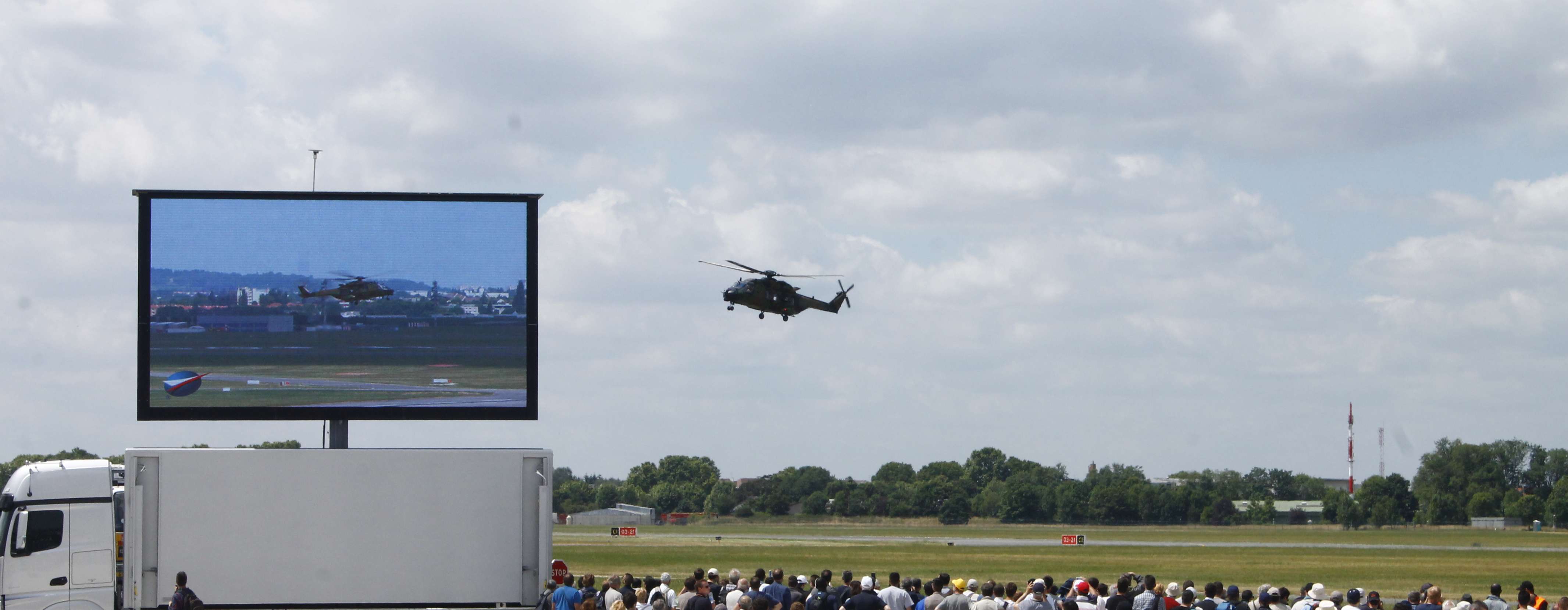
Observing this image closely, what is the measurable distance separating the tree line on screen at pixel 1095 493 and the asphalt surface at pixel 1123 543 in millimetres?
48745

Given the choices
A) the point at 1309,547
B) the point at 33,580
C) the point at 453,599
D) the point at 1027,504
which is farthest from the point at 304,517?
the point at 1027,504

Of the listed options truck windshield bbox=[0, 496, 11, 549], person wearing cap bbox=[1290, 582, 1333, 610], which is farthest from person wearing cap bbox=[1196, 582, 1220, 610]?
truck windshield bbox=[0, 496, 11, 549]

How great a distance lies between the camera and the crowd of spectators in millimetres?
14289

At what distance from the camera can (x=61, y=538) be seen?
1614cm

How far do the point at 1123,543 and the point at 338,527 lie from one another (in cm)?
6735

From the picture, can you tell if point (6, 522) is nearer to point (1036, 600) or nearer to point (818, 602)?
point (818, 602)

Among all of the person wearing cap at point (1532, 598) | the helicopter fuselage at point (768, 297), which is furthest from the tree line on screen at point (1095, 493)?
the person wearing cap at point (1532, 598)

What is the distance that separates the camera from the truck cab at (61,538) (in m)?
16.0

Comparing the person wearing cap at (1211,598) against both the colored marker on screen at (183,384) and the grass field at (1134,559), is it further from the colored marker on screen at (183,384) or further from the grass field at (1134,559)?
the grass field at (1134,559)

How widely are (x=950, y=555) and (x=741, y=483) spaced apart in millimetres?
105670

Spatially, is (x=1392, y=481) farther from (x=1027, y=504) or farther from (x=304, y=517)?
(x=304, y=517)

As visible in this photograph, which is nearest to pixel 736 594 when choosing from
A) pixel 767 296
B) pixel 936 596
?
pixel 936 596

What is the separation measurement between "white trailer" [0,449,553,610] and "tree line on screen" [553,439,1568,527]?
123m

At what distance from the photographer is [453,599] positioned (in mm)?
14656
